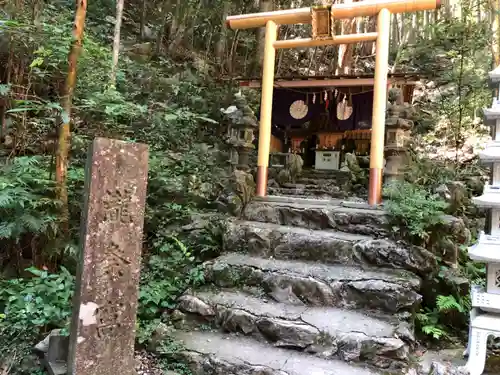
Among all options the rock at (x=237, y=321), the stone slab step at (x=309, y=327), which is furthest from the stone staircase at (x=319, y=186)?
the rock at (x=237, y=321)

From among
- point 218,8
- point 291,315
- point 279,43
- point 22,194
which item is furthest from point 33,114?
point 218,8

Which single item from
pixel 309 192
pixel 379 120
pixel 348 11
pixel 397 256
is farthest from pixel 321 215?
pixel 348 11

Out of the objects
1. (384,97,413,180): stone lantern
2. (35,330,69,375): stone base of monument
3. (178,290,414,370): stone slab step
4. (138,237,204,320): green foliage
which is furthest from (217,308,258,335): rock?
(384,97,413,180): stone lantern

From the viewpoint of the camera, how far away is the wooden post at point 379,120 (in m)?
6.19

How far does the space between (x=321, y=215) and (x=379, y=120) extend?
2054 mm

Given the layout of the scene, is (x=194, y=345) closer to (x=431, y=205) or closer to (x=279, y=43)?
(x=431, y=205)

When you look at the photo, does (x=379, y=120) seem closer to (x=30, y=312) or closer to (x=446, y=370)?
(x=446, y=370)

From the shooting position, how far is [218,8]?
1295cm

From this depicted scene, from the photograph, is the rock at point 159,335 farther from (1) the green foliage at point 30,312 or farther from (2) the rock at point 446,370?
(2) the rock at point 446,370

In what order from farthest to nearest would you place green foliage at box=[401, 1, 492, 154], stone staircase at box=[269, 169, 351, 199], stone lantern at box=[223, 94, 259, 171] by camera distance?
1. green foliage at box=[401, 1, 492, 154]
2. stone staircase at box=[269, 169, 351, 199]
3. stone lantern at box=[223, 94, 259, 171]

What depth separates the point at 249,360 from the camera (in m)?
3.47

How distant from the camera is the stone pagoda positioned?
11.2 feet

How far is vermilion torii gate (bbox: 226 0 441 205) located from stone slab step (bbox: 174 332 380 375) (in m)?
3.33

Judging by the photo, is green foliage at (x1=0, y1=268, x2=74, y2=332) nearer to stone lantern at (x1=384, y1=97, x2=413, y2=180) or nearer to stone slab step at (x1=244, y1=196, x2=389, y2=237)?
stone slab step at (x1=244, y1=196, x2=389, y2=237)
